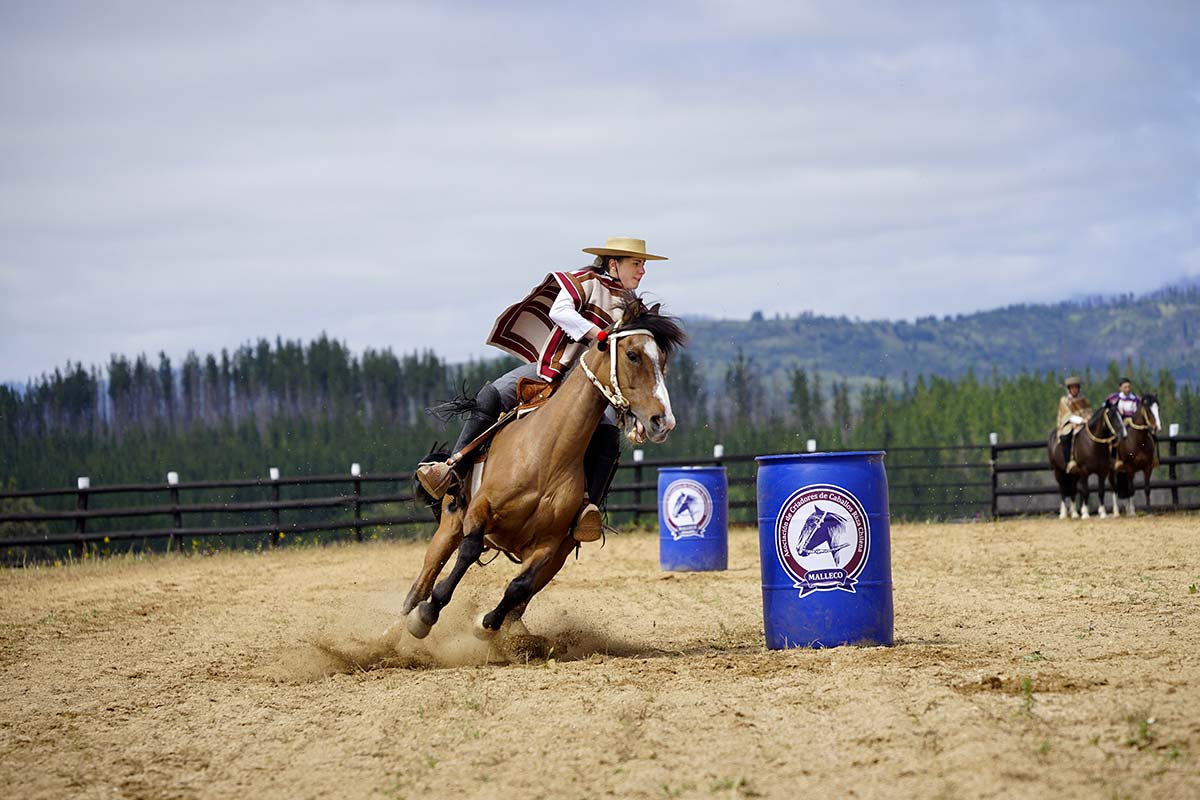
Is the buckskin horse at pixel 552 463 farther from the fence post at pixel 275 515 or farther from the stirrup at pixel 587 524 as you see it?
the fence post at pixel 275 515

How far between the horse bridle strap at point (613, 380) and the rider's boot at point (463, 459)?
87 cm

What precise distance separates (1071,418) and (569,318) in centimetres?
1897

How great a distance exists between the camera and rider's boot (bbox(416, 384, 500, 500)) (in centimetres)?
802

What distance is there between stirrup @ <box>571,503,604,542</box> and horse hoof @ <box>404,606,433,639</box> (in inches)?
42.5

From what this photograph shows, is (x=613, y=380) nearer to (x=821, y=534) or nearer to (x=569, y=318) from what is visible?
(x=569, y=318)

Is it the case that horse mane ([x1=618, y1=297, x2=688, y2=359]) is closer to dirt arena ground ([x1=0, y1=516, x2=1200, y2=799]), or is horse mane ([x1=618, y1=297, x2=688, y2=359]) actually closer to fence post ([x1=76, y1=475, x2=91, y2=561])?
dirt arena ground ([x1=0, y1=516, x2=1200, y2=799])

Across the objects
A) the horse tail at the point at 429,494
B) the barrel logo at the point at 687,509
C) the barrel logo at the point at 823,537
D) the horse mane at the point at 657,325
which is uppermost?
the horse mane at the point at 657,325

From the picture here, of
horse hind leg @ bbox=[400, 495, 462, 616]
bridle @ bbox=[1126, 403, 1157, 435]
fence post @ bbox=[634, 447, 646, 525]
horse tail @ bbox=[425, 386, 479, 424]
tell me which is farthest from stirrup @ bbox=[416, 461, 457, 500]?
bridle @ bbox=[1126, 403, 1157, 435]

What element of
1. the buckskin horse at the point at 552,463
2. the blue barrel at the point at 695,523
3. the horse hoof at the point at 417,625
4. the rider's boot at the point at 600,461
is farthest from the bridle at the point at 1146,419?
the horse hoof at the point at 417,625

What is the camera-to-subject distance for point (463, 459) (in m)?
8.07

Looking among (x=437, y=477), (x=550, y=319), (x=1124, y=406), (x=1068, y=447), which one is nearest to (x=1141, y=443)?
(x=1124, y=406)

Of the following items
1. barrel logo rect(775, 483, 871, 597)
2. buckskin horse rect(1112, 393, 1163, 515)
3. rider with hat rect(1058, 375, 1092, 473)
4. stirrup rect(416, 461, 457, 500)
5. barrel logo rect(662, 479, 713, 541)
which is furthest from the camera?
rider with hat rect(1058, 375, 1092, 473)

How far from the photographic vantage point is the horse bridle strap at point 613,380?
7.44 metres

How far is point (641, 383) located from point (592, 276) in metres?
1.01
